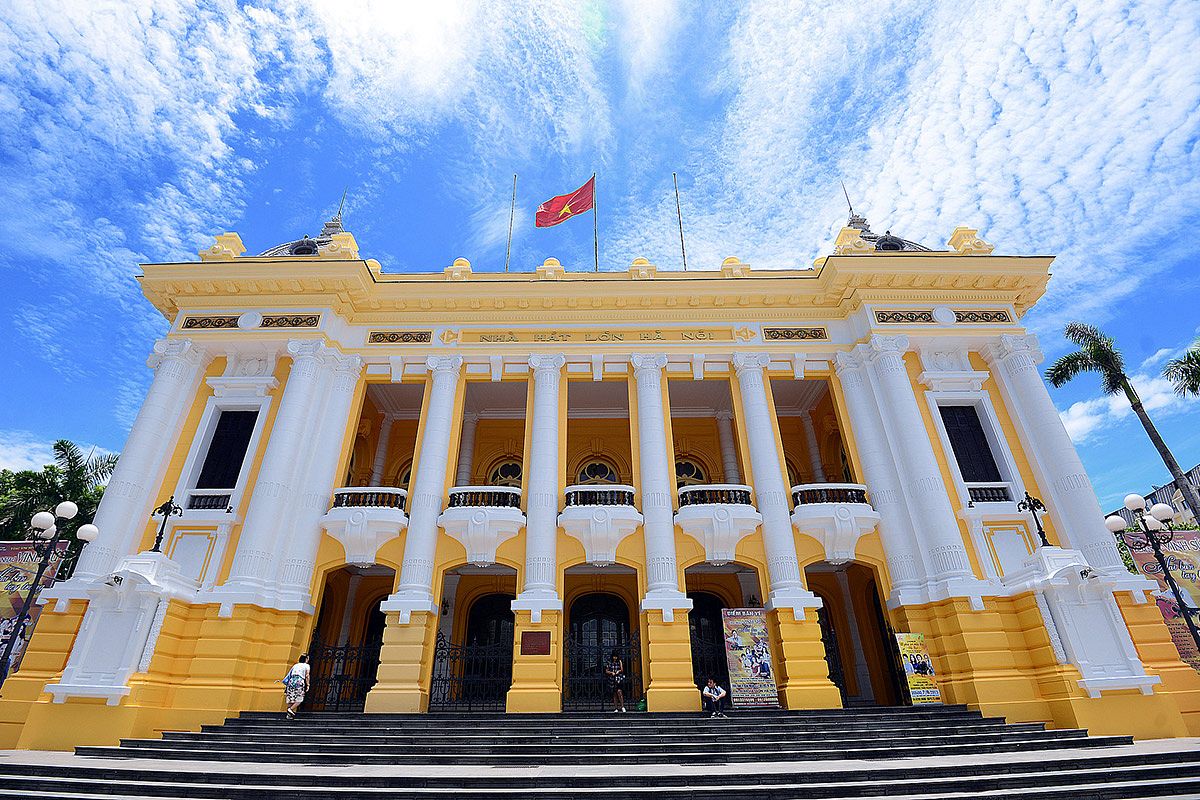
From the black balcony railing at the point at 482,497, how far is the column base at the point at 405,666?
294 cm

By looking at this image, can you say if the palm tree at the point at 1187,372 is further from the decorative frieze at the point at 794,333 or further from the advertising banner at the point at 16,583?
the advertising banner at the point at 16,583

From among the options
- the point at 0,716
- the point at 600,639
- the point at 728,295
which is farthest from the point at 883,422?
the point at 0,716

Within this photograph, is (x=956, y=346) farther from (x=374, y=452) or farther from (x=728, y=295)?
(x=374, y=452)

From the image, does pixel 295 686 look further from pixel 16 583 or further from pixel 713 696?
pixel 16 583

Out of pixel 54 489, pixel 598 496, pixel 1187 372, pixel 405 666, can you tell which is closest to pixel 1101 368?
pixel 1187 372

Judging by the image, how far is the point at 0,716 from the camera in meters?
12.4

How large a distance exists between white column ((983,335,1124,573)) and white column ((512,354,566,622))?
1272 centimetres

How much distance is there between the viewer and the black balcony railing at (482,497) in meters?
15.7

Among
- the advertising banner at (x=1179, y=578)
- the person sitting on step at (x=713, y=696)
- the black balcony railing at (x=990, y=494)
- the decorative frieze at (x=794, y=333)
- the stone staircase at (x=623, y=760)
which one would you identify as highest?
the decorative frieze at (x=794, y=333)

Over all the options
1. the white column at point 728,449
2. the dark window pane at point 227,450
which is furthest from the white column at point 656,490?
the dark window pane at point 227,450

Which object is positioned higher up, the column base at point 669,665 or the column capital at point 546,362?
the column capital at point 546,362

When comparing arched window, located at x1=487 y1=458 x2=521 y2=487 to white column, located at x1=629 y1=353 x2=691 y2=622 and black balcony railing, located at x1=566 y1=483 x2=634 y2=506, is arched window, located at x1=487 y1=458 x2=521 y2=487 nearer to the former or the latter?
black balcony railing, located at x1=566 y1=483 x2=634 y2=506

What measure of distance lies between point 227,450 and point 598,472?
11.7 m

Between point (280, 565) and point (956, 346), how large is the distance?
64.4 ft
